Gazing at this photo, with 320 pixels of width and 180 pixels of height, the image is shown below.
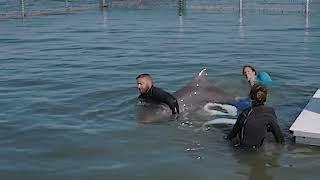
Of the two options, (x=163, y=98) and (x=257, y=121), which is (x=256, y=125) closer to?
(x=257, y=121)

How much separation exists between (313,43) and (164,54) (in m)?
6.58

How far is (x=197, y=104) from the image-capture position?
40.1 ft

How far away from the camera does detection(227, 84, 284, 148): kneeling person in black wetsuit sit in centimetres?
888

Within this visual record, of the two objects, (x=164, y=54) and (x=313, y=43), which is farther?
(x=313, y=43)

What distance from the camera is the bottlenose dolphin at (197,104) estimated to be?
11688mm

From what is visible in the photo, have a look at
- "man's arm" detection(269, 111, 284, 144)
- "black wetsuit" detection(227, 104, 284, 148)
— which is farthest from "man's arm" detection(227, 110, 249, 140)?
"man's arm" detection(269, 111, 284, 144)

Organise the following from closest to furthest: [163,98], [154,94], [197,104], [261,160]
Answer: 1. [261,160]
2. [163,98]
3. [154,94]
4. [197,104]

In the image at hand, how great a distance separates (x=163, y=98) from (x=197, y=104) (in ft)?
3.44

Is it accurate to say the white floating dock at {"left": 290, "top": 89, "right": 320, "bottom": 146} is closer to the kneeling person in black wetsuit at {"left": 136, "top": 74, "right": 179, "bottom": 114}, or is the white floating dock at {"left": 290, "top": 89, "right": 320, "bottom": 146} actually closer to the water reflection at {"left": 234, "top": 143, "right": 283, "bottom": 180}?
the water reflection at {"left": 234, "top": 143, "right": 283, "bottom": 180}

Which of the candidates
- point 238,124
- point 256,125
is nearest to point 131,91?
point 238,124

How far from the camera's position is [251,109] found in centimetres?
897

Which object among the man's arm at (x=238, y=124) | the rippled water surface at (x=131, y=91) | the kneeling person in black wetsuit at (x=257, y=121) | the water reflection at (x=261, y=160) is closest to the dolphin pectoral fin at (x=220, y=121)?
the rippled water surface at (x=131, y=91)

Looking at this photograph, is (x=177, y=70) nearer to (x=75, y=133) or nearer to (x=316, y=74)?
(x=316, y=74)

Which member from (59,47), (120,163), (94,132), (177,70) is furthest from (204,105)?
(59,47)
